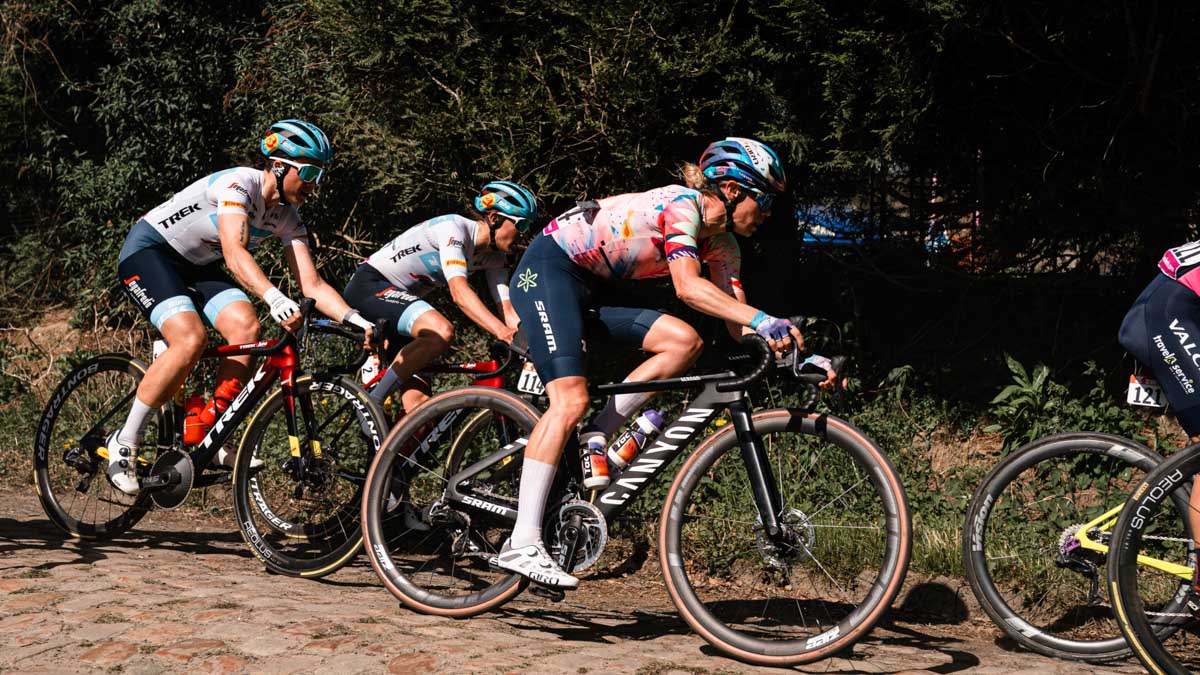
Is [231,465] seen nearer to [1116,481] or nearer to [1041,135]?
[1116,481]

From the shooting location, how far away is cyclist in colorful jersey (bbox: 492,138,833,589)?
5.04 m

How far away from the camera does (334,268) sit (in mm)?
10477

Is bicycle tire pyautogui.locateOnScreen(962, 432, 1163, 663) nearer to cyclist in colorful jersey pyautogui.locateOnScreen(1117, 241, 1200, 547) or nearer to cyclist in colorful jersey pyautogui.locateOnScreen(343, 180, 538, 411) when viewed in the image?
cyclist in colorful jersey pyautogui.locateOnScreen(1117, 241, 1200, 547)

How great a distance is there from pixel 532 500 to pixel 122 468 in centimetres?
265

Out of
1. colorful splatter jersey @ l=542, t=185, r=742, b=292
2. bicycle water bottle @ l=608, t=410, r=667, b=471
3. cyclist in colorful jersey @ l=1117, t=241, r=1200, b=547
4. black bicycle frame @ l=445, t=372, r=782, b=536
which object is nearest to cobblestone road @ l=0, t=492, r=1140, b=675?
black bicycle frame @ l=445, t=372, r=782, b=536

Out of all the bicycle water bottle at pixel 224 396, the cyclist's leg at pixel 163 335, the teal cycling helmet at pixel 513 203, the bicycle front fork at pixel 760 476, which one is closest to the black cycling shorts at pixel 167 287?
the cyclist's leg at pixel 163 335

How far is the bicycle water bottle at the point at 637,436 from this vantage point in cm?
559

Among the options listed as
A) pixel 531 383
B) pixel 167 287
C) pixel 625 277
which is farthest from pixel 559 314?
pixel 167 287

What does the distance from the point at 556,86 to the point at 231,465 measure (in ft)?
11.0

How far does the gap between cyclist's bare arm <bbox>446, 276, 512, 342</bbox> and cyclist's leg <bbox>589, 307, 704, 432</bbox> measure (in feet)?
2.98

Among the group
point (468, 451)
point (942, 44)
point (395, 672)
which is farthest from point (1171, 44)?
point (395, 672)

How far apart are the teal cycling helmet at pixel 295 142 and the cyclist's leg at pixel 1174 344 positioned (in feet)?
13.3

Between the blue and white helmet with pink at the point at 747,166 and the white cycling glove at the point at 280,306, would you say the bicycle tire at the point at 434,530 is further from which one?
the blue and white helmet with pink at the point at 747,166

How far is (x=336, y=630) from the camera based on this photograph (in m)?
4.97
